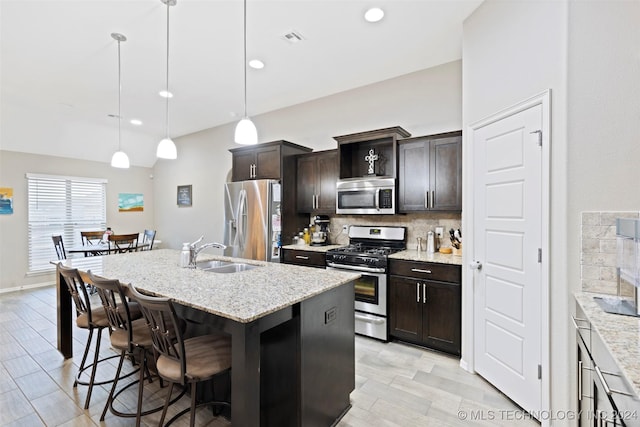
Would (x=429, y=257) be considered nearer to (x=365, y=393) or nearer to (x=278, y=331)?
(x=365, y=393)

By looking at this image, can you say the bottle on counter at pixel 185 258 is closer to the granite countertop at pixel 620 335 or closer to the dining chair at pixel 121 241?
the granite countertop at pixel 620 335

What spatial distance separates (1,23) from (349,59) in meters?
3.28

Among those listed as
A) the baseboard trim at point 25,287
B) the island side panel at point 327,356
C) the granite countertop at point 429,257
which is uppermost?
the granite countertop at point 429,257

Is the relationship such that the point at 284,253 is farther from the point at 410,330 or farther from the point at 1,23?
the point at 1,23

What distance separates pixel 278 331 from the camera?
178 centimetres

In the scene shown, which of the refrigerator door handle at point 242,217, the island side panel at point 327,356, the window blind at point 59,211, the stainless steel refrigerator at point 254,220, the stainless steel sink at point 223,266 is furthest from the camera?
the window blind at point 59,211

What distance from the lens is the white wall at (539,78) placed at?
180 centimetres

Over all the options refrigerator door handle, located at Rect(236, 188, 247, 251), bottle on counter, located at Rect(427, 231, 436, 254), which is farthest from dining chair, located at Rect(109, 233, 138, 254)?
bottle on counter, located at Rect(427, 231, 436, 254)

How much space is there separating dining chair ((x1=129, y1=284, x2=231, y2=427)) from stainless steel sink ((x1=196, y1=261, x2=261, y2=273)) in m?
1.03

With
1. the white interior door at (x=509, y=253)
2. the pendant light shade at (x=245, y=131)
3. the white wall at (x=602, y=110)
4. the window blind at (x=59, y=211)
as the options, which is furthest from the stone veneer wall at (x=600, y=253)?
the window blind at (x=59, y=211)

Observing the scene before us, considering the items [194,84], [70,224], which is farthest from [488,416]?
[70,224]

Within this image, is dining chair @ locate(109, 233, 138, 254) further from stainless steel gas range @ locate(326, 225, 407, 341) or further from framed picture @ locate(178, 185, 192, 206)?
stainless steel gas range @ locate(326, 225, 407, 341)

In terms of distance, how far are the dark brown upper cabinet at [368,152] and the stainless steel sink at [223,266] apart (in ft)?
5.84

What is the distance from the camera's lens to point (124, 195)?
680cm
